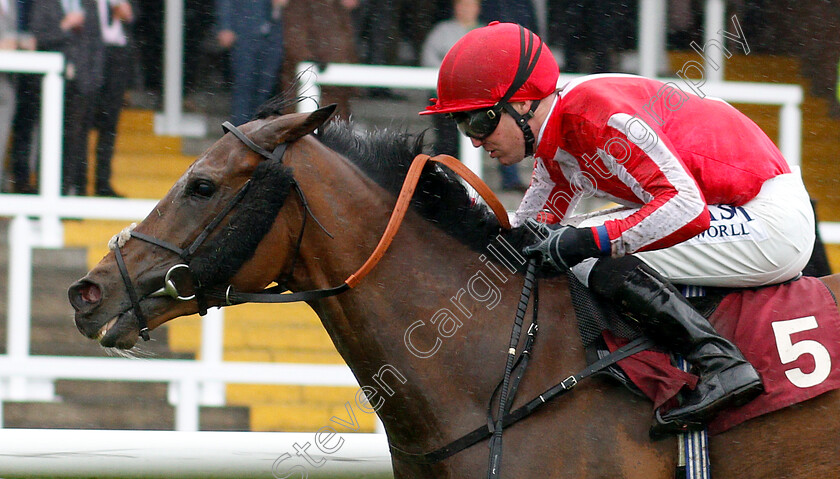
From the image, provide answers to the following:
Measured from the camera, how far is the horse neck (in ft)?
8.65

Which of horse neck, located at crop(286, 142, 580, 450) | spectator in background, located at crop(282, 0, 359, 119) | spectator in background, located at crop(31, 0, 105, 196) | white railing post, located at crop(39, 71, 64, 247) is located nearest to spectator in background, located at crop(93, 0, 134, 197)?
spectator in background, located at crop(31, 0, 105, 196)

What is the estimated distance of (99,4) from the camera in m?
6.98

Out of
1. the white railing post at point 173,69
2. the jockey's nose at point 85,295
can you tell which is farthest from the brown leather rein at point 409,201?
the white railing post at point 173,69

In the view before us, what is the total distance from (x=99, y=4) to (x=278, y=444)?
14.5ft

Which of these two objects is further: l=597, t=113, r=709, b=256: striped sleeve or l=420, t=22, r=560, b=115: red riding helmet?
l=420, t=22, r=560, b=115: red riding helmet

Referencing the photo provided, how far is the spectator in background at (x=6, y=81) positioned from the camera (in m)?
6.88

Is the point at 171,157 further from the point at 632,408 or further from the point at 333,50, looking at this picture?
the point at 632,408

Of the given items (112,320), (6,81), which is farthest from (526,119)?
(6,81)

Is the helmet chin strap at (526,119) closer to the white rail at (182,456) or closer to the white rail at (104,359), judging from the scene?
the white rail at (182,456)

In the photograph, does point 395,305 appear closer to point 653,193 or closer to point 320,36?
point 653,193

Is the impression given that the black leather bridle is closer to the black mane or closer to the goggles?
the black mane

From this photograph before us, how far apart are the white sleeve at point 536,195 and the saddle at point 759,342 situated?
0.53 metres

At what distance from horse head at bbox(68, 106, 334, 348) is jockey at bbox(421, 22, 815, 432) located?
53 centimetres

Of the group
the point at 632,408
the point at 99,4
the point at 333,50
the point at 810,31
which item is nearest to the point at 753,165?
the point at 632,408
